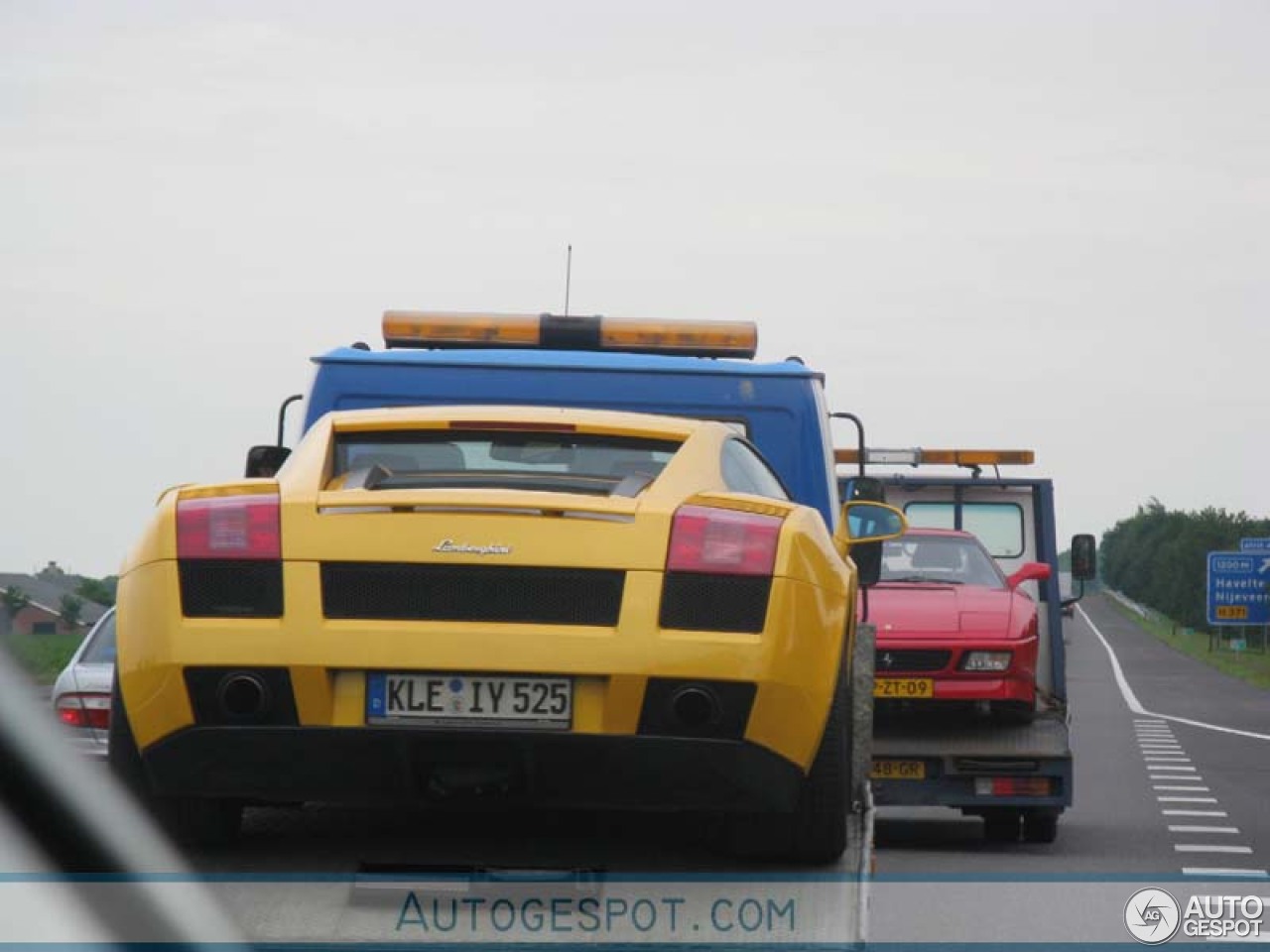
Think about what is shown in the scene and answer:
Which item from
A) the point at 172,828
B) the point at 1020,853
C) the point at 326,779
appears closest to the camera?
the point at 326,779

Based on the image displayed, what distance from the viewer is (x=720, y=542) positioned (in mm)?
5020

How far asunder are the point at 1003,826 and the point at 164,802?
11963 millimetres

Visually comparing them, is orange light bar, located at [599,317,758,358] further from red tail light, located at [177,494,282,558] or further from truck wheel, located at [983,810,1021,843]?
truck wheel, located at [983,810,1021,843]

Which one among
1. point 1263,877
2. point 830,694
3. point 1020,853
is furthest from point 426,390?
point 1020,853

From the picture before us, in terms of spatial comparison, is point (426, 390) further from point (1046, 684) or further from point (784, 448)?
point (1046, 684)

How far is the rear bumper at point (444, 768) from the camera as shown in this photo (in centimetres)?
473

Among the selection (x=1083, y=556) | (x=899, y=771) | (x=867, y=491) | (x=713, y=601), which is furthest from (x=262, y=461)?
(x=1083, y=556)

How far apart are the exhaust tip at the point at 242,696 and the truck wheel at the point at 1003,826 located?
1194 centimetres

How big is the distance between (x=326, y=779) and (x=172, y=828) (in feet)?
1.74

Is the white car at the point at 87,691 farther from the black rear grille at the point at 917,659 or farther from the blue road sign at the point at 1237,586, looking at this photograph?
the blue road sign at the point at 1237,586

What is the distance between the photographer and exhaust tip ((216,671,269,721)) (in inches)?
189

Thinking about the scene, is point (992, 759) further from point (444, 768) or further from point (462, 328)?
point (444, 768)

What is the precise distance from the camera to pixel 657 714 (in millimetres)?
4820

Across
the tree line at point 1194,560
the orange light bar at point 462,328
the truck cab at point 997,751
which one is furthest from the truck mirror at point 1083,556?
the tree line at point 1194,560
